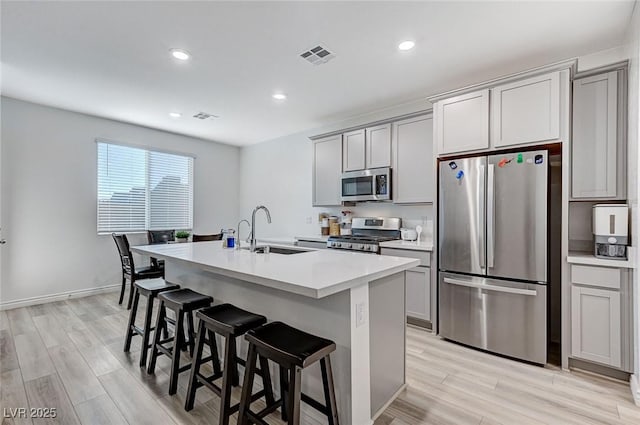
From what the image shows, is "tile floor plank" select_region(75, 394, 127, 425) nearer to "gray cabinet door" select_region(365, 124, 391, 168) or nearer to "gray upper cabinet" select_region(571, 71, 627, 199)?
"gray cabinet door" select_region(365, 124, 391, 168)

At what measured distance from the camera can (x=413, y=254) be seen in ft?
10.9

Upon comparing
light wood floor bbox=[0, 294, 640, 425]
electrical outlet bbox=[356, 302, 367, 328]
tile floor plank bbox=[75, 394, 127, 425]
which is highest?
electrical outlet bbox=[356, 302, 367, 328]

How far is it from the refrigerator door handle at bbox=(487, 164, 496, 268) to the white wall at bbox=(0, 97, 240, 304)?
5146 millimetres

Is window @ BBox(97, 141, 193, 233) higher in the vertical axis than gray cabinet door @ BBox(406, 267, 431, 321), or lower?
higher

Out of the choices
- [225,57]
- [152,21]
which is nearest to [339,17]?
[225,57]

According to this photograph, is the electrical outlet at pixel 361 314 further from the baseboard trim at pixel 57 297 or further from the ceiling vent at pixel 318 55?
the baseboard trim at pixel 57 297

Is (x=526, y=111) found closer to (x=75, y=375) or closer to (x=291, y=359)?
(x=291, y=359)

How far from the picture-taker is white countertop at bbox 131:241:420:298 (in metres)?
1.47

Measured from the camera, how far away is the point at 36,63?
2.92 m

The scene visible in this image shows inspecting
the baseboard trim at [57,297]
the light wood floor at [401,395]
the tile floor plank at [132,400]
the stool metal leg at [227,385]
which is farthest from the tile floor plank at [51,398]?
the baseboard trim at [57,297]

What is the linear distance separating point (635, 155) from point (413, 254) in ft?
6.27

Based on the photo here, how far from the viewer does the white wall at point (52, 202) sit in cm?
386

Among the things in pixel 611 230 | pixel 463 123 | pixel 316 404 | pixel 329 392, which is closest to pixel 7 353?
pixel 316 404

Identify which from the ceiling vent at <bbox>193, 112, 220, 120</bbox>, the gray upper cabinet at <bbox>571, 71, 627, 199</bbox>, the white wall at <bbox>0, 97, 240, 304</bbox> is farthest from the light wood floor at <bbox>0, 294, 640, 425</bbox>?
the ceiling vent at <bbox>193, 112, 220, 120</bbox>
